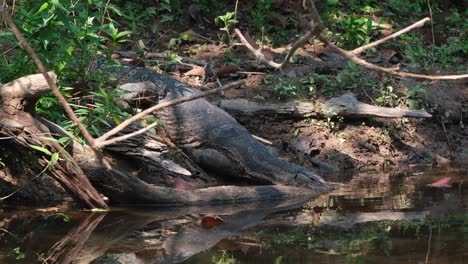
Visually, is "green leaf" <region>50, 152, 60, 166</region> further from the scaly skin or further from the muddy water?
the scaly skin

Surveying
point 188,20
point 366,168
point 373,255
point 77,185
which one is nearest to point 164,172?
point 77,185

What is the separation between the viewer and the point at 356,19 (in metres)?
8.66

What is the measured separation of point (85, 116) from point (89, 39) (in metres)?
0.57

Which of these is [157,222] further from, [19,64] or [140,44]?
[140,44]

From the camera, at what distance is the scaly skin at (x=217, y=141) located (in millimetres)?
6109

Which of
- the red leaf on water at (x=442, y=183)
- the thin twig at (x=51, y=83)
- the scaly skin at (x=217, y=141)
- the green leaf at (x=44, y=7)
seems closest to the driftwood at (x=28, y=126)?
the green leaf at (x=44, y=7)

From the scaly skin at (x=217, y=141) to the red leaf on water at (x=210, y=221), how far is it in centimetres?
148

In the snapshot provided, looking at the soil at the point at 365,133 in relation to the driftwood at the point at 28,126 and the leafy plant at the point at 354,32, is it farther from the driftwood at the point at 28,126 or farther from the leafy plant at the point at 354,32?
the driftwood at the point at 28,126

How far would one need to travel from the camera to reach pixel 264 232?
4.19 meters

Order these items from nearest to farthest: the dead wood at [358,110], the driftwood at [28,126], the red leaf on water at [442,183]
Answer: the driftwood at [28,126]
the red leaf on water at [442,183]
the dead wood at [358,110]

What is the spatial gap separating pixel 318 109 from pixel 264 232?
10.3ft

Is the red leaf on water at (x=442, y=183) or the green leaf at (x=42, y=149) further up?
the green leaf at (x=42, y=149)

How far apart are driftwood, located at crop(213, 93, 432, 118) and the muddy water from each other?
152 cm

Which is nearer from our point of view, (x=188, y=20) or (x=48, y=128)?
(x=48, y=128)
